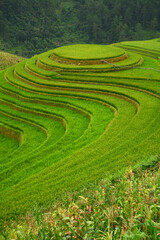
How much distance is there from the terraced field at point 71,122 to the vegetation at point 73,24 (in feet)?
148

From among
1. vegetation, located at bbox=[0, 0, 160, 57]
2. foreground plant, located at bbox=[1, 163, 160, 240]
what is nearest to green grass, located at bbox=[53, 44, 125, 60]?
foreground plant, located at bbox=[1, 163, 160, 240]

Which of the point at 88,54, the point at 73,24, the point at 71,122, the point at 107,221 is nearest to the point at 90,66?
the point at 88,54

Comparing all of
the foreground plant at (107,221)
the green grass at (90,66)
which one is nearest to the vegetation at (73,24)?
the green grass at (90,66)

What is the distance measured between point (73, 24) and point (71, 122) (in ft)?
256

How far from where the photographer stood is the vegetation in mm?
67875

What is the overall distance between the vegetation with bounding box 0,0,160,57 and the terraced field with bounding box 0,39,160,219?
4506 centimetres

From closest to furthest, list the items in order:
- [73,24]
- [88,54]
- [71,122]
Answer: [71,122] → [88,54] → [73,24]

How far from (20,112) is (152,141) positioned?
10.4 meters

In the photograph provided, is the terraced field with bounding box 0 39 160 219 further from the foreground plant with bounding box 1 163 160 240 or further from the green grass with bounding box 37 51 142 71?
the foreground plant with bounding box 1 163 160 240

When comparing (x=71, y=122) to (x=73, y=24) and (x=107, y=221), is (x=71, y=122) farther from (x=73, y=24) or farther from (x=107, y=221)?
(x=73, y=24)

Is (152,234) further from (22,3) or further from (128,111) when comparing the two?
(22,3)

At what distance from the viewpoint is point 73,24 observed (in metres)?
84.2

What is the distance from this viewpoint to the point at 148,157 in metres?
6.81

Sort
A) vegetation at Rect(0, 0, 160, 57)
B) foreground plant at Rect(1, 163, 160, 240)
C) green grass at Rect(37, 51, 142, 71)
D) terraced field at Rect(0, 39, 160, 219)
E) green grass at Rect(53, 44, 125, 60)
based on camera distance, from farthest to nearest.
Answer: vegetation at Rect(0, 0, 160, 57), green grass at Rect(53, 44, 125, 60), green grass at Rect(37, 51, 142, 71), terraced field at Rect(0, 39, 160, 219), foreground plant at Rect(1, 163, 160, 240)
